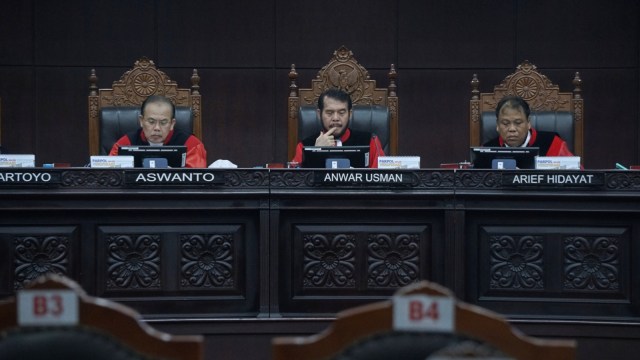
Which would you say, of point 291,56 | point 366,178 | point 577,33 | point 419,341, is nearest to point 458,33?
point 577,33

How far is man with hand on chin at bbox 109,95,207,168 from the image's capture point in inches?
189

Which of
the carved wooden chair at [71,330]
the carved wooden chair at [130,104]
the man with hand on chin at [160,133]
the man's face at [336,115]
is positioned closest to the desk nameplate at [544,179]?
the man's face at [336,115]

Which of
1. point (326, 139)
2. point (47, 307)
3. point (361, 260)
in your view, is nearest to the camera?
point (47, 307)

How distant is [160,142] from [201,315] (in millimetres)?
1424

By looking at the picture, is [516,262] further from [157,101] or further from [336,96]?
[157,101]

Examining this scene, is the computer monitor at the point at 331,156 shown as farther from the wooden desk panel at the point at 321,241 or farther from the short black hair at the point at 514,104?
the short black hair at the point at 514,104

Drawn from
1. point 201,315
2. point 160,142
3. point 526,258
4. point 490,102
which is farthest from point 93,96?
point 526,258

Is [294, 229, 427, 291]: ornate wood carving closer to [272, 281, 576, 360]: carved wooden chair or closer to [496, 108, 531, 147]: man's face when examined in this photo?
[496, 108, 531, 147]: man's face

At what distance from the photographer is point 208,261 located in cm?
374

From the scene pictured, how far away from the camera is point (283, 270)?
3.75m

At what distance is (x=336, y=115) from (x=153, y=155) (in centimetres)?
132

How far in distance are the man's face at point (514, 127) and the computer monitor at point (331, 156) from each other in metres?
1.20

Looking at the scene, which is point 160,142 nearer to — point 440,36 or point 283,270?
point 283,270

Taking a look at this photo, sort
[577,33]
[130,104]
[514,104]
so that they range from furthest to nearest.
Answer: [577,33], [130,104], [514,104]
